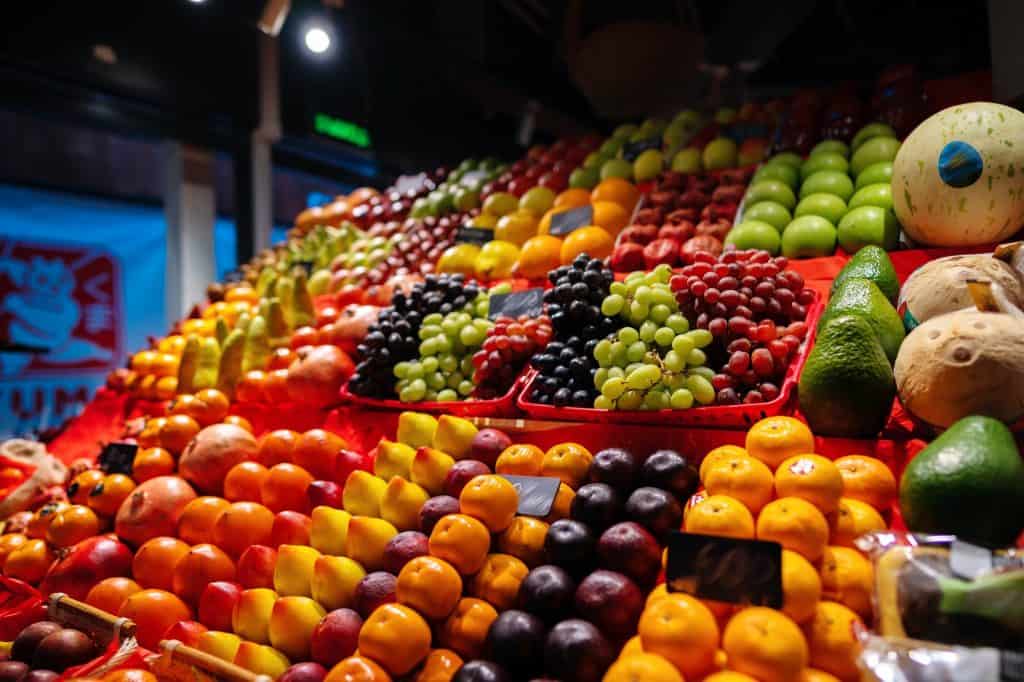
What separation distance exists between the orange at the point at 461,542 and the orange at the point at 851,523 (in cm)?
71

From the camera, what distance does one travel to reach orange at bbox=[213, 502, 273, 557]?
177cm

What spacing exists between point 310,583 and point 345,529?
149 millimetres

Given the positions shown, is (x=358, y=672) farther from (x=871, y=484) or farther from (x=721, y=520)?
(x=871, y=484)

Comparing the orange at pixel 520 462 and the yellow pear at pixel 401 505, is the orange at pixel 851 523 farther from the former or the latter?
the yellow pear at pixel 401 505

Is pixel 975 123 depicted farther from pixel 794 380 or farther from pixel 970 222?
pixel 794 380

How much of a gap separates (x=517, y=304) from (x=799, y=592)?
4.96ft

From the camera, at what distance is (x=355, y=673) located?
1.21m

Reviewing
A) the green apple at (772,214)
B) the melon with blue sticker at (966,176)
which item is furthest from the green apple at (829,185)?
the melon with blue sticker at (966,176)

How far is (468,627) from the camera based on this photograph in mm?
1309

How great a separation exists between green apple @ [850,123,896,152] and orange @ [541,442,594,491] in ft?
6.47

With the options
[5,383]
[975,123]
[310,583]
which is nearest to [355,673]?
[310,583]

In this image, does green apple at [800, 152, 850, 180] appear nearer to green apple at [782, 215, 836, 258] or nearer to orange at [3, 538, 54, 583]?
green apple at [782, 215, 836, 258]

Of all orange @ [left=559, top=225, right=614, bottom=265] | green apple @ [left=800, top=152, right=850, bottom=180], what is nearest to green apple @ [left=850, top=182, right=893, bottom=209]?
green apple @ [left=800, top=152, right=850, bottom=180]

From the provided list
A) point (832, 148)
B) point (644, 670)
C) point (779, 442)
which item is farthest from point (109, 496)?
point (832, 148)
